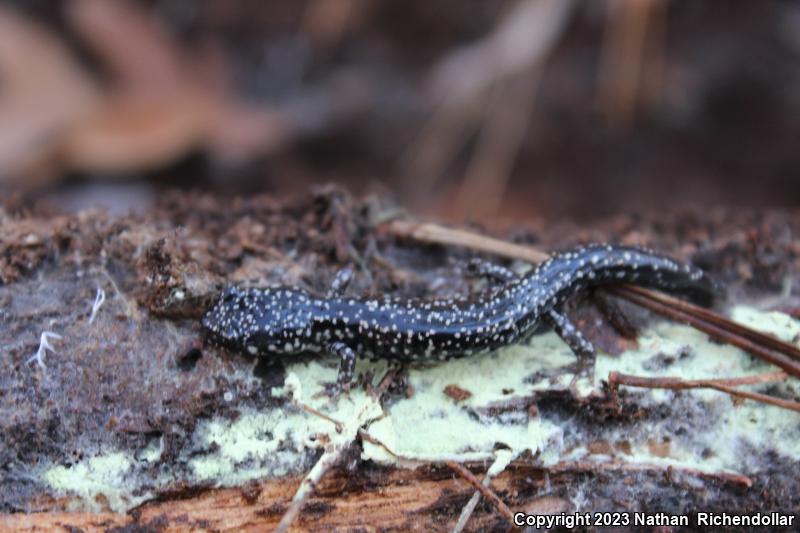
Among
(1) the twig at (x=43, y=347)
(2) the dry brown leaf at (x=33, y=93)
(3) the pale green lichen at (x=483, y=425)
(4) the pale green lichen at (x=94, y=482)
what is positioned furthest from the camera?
(2) the dry brown leaf at (x=33, y=93)

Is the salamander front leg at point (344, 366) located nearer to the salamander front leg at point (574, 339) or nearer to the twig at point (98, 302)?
the salamander front leg at point (574, 339)

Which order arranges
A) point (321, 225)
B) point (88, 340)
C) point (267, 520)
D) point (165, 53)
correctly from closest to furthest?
point (267, 520) → point (88, 340) → point (321, 225) → point (165, 53)

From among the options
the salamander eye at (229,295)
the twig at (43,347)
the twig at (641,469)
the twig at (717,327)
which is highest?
Answer: the twig at (717,327)

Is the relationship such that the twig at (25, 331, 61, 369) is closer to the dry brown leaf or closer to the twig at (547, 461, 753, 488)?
the twig at (547, 461, 753, 488)

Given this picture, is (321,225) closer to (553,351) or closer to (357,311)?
(357,311)

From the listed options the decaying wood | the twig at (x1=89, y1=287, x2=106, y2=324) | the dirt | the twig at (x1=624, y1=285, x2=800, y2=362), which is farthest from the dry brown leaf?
the twig at (x1=624, y1=285, x2=800, y2=362)

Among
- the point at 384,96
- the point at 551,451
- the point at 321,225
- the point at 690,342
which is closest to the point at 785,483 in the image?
the point at 690,342

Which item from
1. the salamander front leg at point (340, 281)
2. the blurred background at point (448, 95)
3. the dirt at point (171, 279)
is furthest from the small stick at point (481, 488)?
the blurred background at point (448, 95)
